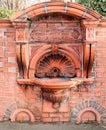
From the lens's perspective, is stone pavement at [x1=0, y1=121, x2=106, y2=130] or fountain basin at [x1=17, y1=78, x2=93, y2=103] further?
stone pavement at [x1=0, y1=121, x2=106, y2=130]

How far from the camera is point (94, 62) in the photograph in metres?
4.41

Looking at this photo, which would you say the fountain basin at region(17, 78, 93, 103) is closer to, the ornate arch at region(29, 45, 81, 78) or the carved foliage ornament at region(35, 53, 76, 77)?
the carved foliage ornament at region(35, 53, 76, 77)

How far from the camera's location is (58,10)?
158 inches

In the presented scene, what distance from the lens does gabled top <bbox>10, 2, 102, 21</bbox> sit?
4.00 metres

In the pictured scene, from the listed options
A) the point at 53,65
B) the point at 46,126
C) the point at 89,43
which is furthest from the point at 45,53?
the point at 46,126

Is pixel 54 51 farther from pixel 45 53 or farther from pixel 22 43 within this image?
pixel 22 43

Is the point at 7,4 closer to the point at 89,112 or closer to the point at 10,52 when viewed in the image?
the point at 10,52

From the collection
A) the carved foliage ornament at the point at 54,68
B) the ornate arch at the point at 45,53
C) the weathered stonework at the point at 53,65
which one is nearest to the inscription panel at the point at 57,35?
the weathered stonework at the point at 53,65

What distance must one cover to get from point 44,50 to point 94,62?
882 millimetres

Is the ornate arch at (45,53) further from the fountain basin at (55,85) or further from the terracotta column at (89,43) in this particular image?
the fountain basin at (55,85)

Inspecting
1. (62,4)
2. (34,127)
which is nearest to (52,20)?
(62,4)

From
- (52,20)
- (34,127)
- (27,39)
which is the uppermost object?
(52,20)

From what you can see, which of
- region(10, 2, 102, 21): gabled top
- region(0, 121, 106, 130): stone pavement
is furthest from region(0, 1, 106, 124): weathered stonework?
region(0, 121, 106, 130): stone pavement

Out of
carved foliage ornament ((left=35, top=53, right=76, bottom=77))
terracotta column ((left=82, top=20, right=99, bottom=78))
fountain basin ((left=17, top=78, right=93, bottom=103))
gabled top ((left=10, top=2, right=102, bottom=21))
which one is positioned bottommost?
fountain basin ((left=17, top=78, right=93, bottom=103))
